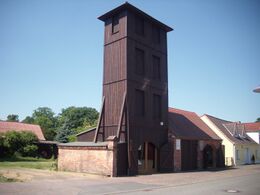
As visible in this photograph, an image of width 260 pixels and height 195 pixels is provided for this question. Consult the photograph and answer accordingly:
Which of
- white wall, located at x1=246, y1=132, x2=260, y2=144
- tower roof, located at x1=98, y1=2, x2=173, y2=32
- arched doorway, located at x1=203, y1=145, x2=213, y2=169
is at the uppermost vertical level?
tower roof, located at x1=98, y1=2, x2=173, y2=32

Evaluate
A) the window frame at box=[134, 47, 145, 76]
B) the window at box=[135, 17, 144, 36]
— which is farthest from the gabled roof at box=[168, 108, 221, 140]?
the window at box=[135, 17, 144, 36]

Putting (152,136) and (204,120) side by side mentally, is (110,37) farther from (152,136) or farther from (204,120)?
(204,120)

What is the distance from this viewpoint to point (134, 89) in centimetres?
2298

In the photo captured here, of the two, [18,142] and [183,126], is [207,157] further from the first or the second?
[18,142]

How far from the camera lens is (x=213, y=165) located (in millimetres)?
32156

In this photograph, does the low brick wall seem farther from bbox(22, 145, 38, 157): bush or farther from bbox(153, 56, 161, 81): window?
bbox(22, 145, 38, 157): bush

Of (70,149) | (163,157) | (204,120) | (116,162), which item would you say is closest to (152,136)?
(163,157)

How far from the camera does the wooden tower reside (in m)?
22.1

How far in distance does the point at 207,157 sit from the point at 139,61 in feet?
46.4

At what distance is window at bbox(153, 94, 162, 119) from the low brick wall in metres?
6.47

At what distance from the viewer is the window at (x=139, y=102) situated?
23230mm

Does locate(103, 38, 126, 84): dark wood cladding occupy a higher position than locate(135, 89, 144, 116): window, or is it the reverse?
locate(103, 38, 126, 84): dark wood cladding

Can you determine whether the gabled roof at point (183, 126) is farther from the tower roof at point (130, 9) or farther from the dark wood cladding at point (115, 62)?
the tower roof at point (130, 9)

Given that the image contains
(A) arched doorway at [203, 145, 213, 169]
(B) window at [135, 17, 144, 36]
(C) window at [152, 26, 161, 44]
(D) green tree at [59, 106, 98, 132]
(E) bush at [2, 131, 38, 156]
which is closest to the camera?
(B) window at [135, 17, 144, 36]
